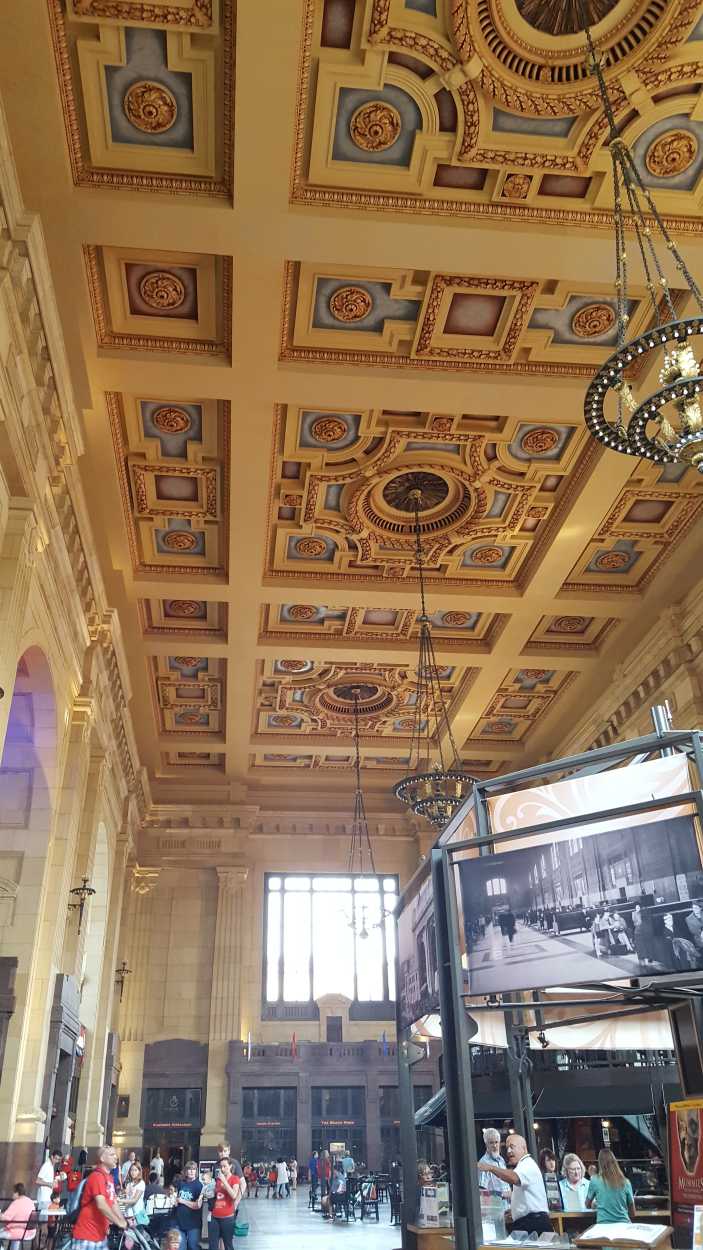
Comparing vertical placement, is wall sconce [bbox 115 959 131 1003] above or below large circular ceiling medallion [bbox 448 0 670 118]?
below

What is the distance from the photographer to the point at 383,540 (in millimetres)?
11242

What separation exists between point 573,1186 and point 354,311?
7.01 m

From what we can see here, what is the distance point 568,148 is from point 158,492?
5.37m

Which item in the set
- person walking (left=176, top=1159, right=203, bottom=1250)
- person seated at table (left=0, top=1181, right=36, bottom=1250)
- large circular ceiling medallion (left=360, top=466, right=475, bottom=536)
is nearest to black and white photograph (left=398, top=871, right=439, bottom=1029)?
person seated at table (left=0, top=1181, right=36, bottom=1250)

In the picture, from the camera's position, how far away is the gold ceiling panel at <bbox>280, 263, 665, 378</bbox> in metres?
7.89

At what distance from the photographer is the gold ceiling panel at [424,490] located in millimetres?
9555

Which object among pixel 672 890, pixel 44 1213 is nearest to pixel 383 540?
pixel 44 1213

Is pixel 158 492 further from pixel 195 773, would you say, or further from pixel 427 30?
pixel 195 773

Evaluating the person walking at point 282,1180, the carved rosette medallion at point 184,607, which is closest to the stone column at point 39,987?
the carved rosette medallion at point 184,607

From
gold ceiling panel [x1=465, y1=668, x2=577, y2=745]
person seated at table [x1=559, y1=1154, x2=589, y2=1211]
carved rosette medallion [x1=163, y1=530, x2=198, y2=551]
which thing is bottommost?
person seated at table [x1=559, y1=1154, x2=589, y2=1211]

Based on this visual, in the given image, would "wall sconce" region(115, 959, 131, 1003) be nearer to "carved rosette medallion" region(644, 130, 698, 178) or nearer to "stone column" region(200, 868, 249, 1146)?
"stone column" region(200, 868, 249, 1146)

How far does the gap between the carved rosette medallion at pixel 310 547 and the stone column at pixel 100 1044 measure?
602 centimetres

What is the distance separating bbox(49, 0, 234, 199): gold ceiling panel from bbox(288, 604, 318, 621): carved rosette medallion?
631 centimetres

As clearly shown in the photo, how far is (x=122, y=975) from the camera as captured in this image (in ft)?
52.5
